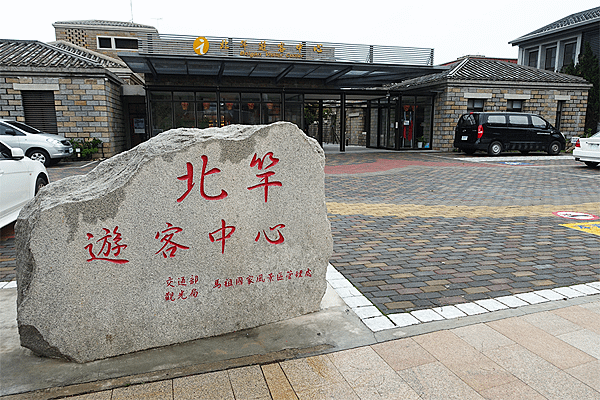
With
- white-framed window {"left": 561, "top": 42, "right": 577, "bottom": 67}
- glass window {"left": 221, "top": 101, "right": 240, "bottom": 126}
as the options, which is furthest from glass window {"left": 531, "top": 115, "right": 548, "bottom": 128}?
white-framed window {"left": 561, "top": 42, "right": 577, "bottom": 67}

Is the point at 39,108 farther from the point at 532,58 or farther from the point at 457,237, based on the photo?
the point at 532,58

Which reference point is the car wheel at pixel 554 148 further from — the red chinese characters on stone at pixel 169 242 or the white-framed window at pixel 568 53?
the red chinese characters on stone at pixel 169 242

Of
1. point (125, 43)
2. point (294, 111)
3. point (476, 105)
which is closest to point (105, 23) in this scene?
point (125, 43)

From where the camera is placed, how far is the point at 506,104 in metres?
22.2

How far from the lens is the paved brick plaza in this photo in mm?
4168

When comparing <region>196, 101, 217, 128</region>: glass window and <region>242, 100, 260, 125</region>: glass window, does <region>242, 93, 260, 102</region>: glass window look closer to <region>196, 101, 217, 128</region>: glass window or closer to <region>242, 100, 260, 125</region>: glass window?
<region>242, 100, 260, 125</region>: glass window

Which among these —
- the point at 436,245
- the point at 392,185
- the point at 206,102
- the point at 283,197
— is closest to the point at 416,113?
the point at 206,102

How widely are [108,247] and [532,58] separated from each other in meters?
40.7

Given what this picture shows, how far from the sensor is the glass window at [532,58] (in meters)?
34.5

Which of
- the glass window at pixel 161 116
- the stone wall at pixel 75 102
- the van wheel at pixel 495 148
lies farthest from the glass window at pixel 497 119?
the stone wall at pixel 75 102

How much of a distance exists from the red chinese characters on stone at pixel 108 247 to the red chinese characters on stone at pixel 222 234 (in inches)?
24.0

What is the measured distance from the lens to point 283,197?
3285mm

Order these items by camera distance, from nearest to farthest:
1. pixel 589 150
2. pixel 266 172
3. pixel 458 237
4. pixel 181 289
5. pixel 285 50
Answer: pixel 181 289 < pixel 266 172 < pixel 458 237 < pixel 589 150 < pixel 285 50

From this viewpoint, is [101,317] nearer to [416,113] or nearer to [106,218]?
[106,218]
